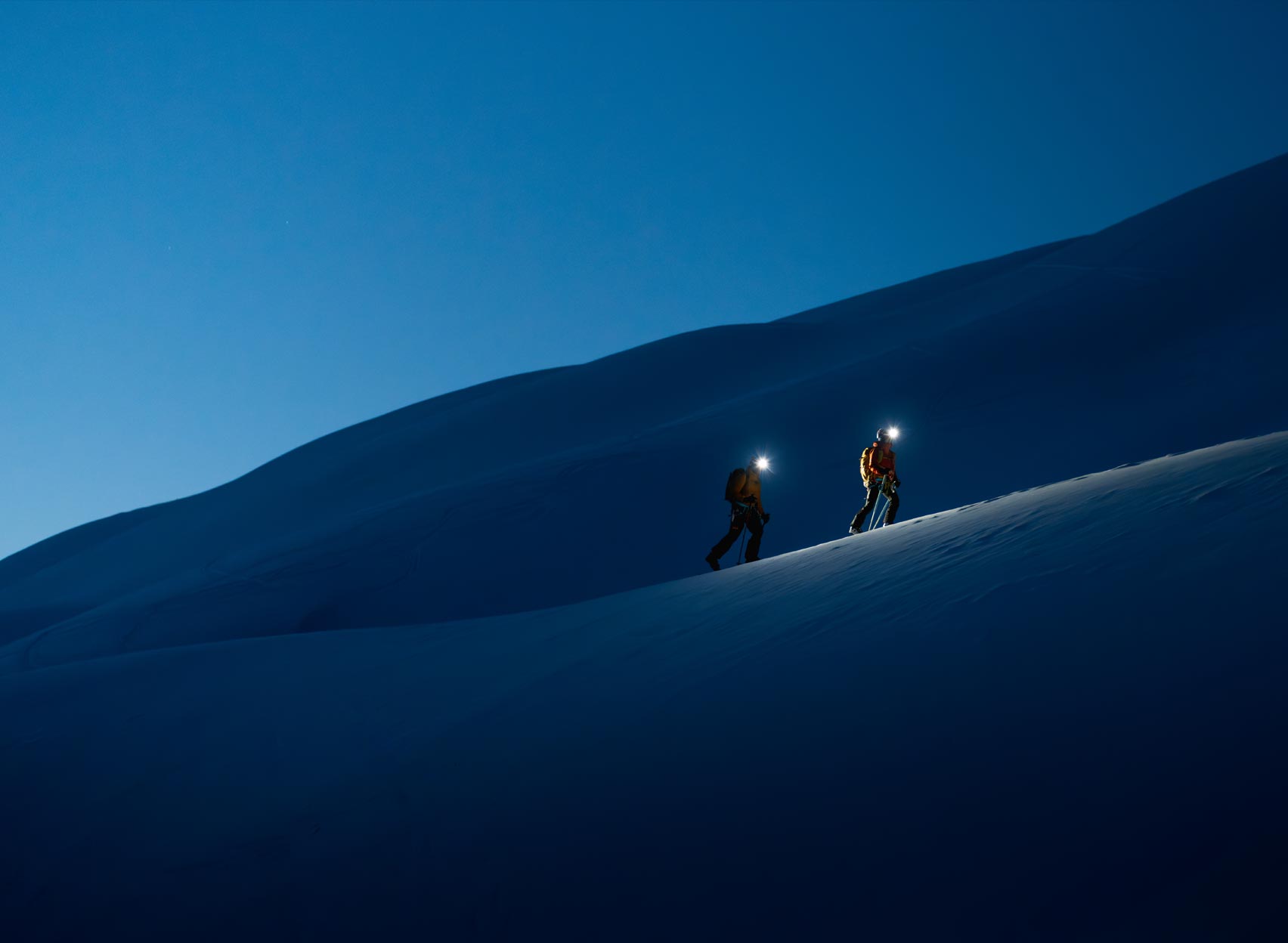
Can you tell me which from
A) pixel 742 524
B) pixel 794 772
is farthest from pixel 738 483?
pixel 794 772

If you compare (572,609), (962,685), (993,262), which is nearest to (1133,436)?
(572,609)

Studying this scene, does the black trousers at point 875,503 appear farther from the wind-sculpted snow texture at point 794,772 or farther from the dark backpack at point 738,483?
the wind-sculpted snow texture at point 794,772

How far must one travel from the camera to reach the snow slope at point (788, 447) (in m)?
11.0

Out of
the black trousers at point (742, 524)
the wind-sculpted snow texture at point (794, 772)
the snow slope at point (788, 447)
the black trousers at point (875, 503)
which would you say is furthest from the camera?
the snow slope at point (788, 447)

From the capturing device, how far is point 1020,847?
70.2 inches

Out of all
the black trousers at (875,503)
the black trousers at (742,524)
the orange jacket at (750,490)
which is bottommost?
the black trousers at (875,503)

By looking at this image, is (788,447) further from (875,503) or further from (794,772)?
(794,772)

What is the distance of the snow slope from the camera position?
1095 centimetres

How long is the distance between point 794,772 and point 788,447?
11.2m

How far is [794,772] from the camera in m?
2.33

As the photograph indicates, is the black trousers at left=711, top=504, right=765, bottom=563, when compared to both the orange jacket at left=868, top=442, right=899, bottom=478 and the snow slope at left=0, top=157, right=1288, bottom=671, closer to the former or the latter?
the orange jacket at left=868, top=442, right=899, bottom=478

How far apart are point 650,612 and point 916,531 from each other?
169 centimetres

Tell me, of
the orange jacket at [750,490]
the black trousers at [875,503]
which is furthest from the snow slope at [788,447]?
the orange jacket at [750,490]

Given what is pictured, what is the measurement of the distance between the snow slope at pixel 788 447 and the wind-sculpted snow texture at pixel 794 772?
267 inches
